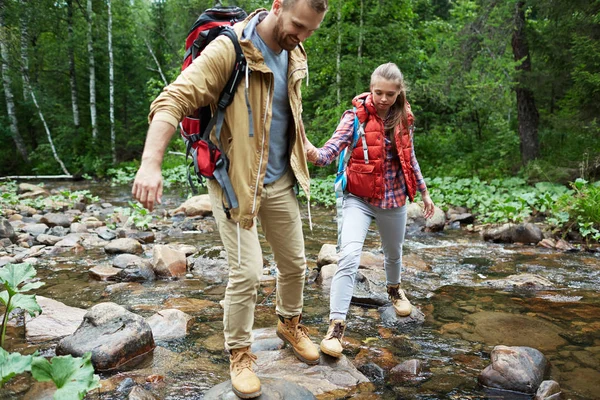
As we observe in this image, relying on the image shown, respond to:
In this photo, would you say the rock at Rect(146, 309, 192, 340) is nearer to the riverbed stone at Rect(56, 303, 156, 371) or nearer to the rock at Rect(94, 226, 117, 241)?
the riverbed stone at Rect(56, 303, 156, 371)

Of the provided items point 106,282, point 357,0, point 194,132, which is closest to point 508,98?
point 357,0

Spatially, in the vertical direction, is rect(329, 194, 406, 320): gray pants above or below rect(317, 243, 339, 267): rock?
above

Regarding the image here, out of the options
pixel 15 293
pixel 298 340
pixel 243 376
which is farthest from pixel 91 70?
pixel 243 376

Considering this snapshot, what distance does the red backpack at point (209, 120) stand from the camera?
2.46 meters

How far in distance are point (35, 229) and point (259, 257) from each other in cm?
759

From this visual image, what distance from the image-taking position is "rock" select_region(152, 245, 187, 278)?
5.91 metres

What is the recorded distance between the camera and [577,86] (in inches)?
378

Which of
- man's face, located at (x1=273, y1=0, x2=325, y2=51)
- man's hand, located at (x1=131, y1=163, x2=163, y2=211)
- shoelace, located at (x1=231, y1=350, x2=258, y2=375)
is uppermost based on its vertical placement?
man's face, located at (x1=273, y1=0, x2=325, y2=51)

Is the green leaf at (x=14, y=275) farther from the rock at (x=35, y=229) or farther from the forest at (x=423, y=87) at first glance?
the rock at (x=35, y=229)

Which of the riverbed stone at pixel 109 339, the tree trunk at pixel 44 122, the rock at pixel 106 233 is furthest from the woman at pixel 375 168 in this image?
the tree trunk at pixel 44 122

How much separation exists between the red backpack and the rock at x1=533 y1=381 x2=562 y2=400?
7.26 feet

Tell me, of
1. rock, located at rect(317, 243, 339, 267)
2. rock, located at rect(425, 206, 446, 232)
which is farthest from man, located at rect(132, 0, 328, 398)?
rock, located at rect(425, 206, 446, 232)

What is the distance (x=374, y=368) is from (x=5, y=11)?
58.8ft

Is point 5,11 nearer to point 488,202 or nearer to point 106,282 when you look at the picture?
point 106,282
